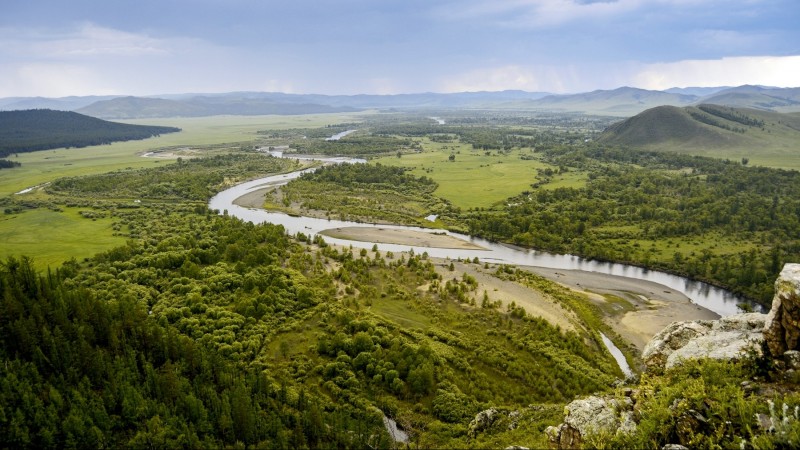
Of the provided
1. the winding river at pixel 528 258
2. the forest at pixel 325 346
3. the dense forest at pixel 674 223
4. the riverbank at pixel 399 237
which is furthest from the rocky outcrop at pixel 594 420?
the riverbank at pixel 399 237

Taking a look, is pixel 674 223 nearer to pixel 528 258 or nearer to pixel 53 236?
pixel 528 258

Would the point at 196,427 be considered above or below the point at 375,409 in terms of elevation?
above

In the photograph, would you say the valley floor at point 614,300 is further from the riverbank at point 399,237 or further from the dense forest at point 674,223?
the riverbank at point 399,237

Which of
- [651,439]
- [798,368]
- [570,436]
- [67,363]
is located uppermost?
[798,368]

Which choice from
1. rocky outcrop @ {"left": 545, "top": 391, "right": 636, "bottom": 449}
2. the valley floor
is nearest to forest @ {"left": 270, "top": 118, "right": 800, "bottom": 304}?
the valley floor

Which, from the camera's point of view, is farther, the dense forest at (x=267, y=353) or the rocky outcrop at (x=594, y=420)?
the dense forest at (x=267, y=353)

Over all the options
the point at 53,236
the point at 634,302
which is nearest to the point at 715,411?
the point at 634,302

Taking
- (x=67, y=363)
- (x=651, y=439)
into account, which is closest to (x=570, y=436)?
(x=651, y=439)

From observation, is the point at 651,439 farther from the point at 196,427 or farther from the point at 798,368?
the point at 196,427
